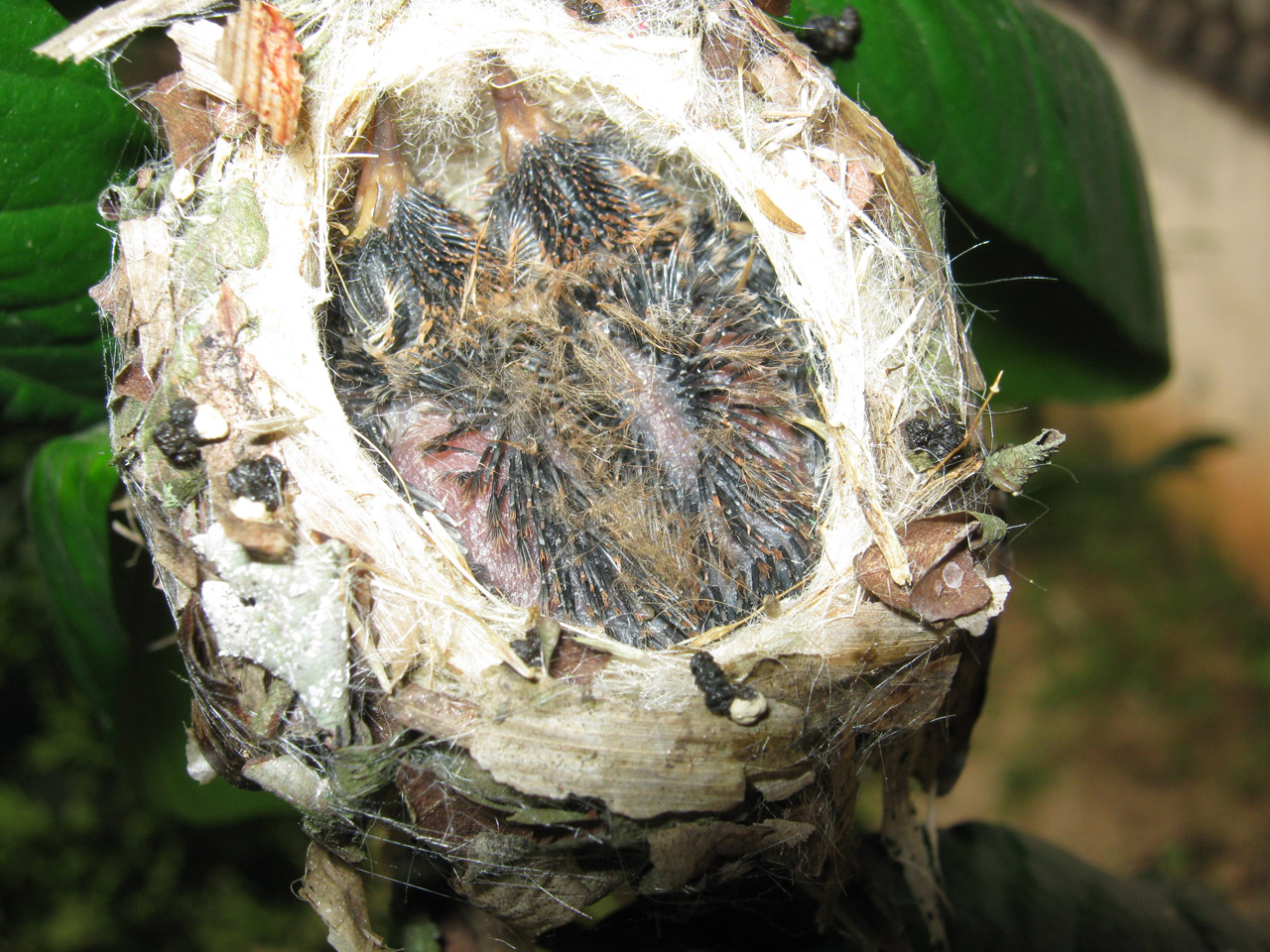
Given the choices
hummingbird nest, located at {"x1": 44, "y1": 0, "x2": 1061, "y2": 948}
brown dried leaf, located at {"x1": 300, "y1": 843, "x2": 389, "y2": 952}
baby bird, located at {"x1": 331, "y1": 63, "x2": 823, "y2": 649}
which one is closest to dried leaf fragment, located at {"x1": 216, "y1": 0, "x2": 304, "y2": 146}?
hummingbird nest, located at {"x1": 44, "y1": 0, "x2": 1061, "y2": 948}

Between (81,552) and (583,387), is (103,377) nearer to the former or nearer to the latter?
(81,552)

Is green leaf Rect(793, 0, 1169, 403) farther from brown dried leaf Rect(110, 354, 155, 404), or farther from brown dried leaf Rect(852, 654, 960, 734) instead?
brown dried leaf Rect(110, 354, 155, 404)

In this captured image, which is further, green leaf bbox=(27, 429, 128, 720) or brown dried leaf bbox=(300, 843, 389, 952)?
green leaf bbox=(27, 429, 128, 720)

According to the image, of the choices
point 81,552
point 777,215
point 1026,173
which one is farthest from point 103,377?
point 1026,173

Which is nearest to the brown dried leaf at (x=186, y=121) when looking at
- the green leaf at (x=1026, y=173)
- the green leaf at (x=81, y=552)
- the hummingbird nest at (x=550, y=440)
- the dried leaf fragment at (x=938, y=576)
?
the hummingbird nest at (x=550, y=440)

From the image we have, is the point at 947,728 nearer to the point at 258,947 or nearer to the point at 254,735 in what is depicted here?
the point at 254,735

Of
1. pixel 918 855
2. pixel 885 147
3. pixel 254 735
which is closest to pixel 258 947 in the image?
pixel 254 735

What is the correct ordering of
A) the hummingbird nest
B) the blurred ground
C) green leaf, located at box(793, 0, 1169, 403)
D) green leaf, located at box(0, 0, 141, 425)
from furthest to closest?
the blurred ground
green leaf, located at box(793, 0, 1169, 403)
green leaf, located at box(0, 0, 141, 425)
the hummingbird nest
